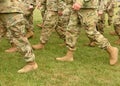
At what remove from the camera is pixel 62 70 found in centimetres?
565

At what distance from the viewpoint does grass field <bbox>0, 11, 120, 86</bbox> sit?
198 inches

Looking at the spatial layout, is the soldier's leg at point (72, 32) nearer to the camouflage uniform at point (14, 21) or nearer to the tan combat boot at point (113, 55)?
the tan combat boot at point (113, 55)

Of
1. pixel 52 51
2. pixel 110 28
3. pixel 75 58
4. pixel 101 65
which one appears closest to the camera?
pixel 101 65

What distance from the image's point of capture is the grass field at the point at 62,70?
502cm

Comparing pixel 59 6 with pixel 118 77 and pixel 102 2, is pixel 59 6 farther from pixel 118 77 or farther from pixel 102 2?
pixel 118 77

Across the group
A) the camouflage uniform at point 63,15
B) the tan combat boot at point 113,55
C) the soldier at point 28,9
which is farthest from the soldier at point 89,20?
the soldier at point 28,9

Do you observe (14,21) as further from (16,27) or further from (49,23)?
(49,23)

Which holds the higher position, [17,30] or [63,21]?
[17,30]

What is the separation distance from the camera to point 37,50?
7.11 m

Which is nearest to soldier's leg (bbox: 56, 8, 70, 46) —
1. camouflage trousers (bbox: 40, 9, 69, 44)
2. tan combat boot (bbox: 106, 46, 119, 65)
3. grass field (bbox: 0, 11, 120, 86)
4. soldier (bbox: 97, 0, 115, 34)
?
camouflage trousers (bbox: 40, 9, 69, 44)

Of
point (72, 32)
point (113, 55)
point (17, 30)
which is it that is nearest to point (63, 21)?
→ point (72, 32)

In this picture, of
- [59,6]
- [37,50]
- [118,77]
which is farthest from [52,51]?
[118,77]

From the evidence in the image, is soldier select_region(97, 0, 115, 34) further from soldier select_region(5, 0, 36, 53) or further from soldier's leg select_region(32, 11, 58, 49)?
soldier select_region(5, 0, 36, 53)

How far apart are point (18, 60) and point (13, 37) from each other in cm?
103
